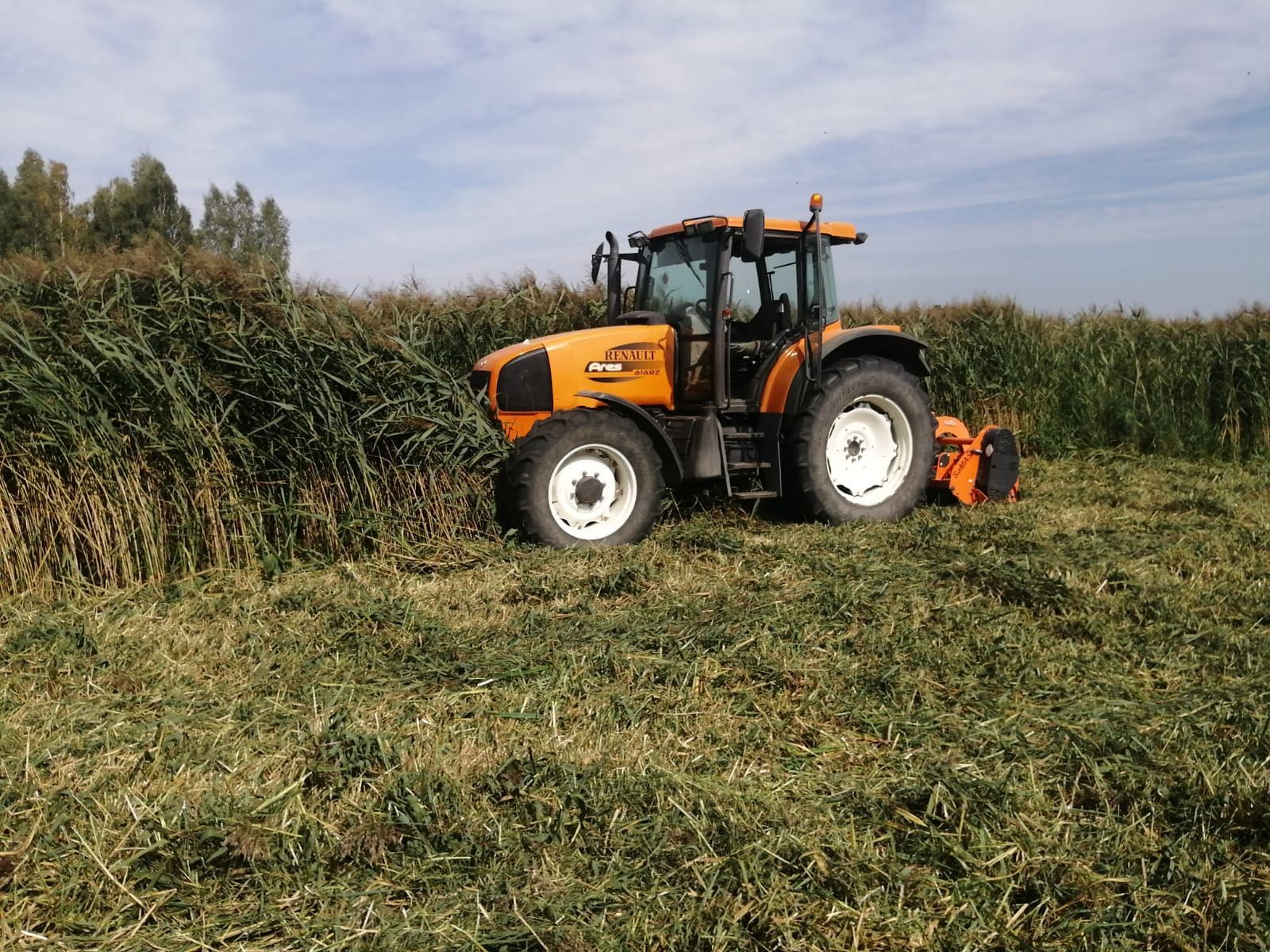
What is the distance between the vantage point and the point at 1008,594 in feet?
14.5

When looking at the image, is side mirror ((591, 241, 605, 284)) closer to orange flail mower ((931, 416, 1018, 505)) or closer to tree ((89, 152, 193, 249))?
orange flail mower ((931, 416, 1018, 505))

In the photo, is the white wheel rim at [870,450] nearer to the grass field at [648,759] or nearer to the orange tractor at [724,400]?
the orange tractor at [724,400]

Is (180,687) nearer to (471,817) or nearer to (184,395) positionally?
(471,817)

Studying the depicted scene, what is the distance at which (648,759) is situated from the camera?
2.92m

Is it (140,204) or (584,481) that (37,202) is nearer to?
(140,204)

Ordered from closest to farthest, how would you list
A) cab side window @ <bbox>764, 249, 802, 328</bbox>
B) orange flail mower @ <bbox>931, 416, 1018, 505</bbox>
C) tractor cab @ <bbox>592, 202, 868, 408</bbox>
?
1. tractor cab @ <bbox>592, 202, 868, 408</bbox>
2. cab side window @ <bbox>764, 249, 802, 328</bbox>
3. orange flail mower @ <bbox>931, 416, 1018, 505</bbox>

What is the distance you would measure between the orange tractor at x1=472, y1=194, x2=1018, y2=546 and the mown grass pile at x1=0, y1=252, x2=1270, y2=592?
15.9 inches

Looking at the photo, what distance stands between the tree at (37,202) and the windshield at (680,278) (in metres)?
18.1

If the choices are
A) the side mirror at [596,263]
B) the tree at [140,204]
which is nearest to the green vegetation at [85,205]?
the tree at [140,204]

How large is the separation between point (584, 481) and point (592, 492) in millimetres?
85

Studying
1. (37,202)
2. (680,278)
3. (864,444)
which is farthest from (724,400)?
(37,202)

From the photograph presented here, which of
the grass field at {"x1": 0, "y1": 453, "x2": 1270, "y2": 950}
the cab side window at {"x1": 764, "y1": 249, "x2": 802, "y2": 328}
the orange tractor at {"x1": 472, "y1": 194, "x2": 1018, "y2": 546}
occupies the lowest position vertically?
the grass field at {"x1": 0, "y1": 453, "x2": 1270, "y2": 950}

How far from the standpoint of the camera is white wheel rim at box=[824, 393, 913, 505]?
6684 millimetres

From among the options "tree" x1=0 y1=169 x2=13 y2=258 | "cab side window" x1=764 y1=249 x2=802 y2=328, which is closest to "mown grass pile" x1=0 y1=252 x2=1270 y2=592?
"cab side window" x1=764 y1=249 x2=802 y2=328
